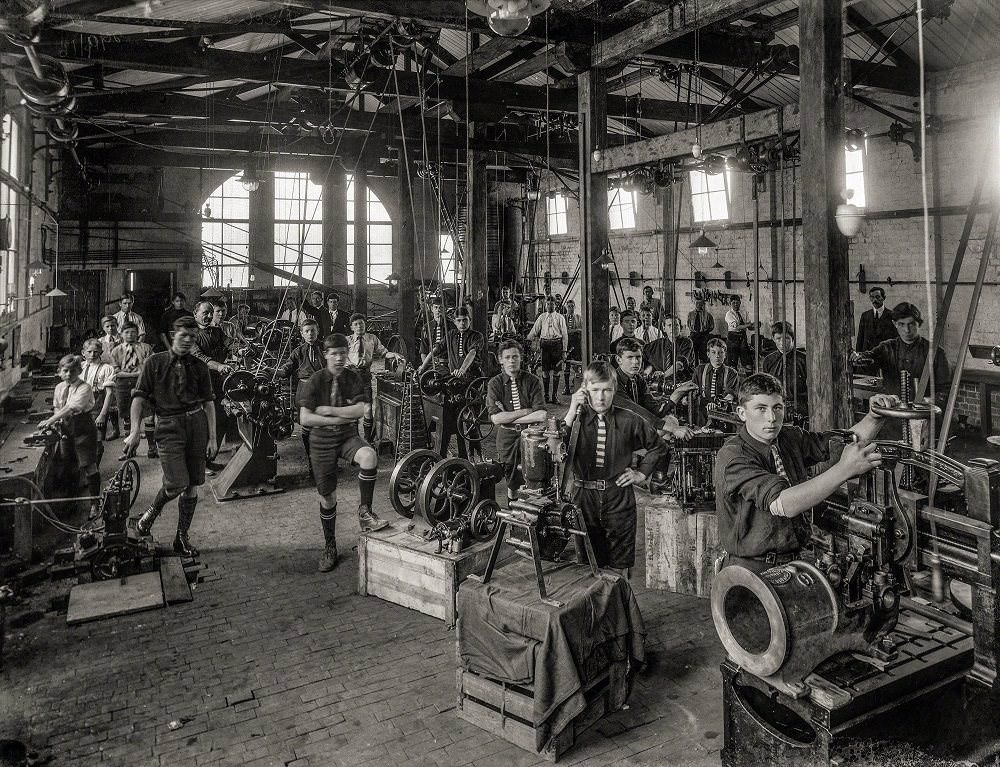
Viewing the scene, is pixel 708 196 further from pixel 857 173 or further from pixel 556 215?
pixel 556 215

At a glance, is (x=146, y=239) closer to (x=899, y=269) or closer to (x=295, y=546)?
(x=295, y=546)

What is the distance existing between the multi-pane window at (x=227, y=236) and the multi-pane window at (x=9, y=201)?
26.7ft

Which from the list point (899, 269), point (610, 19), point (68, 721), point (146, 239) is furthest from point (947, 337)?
point (146, 239)

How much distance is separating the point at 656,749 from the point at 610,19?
5950 millimetres

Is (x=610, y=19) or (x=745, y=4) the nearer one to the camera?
(x=745, y=4)

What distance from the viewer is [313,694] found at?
12.4 ft

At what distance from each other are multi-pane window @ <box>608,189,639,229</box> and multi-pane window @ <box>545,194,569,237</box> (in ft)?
7.39

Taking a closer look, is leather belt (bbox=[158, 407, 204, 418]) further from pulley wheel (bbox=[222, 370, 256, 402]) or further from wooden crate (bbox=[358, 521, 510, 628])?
wooden crate (bbox=[358, 521, 510, 628])

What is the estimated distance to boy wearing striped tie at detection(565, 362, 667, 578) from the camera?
173 inches

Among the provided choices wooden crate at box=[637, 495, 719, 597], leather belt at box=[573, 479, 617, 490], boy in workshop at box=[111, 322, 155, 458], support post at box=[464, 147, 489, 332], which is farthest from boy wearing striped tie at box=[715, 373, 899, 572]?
support post at box=[464, 147, 489, 332]

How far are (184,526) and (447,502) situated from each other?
8.06 ft

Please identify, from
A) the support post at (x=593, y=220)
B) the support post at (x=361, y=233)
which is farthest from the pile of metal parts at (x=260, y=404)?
the support post at (x=361, y=233)

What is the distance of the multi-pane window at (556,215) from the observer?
2117 centimetres

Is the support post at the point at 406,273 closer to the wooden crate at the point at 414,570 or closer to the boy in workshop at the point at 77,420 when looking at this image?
the boy in workshop at the point at 77,420
